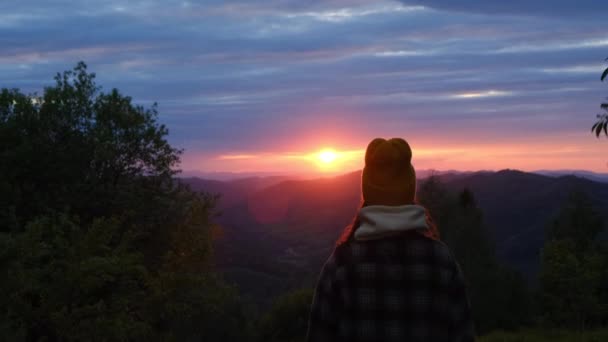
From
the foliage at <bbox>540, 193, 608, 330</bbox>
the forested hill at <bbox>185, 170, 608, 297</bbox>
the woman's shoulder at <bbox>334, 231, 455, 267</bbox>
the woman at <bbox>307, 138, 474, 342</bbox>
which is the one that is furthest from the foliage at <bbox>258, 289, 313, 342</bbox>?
the forested hill at <bbox>185, 170, 608, 297</bbox>

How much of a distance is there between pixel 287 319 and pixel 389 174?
67.5 ft

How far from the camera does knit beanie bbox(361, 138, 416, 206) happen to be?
328 centimetres

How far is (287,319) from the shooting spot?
23156mm

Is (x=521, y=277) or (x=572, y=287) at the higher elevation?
(x=572, y=287)

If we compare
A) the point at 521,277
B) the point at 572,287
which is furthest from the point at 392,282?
the point at 521,277

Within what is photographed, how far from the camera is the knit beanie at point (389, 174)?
328 centimetres

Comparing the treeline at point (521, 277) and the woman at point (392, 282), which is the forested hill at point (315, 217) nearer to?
the treeline at point (521, 277)

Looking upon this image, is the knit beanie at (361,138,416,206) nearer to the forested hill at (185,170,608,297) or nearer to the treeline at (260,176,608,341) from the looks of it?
the treeline at (260,176,608,341)

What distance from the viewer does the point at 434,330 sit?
319cm

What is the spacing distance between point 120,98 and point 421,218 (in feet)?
67.8

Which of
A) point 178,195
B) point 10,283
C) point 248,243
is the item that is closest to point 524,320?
point 178,195

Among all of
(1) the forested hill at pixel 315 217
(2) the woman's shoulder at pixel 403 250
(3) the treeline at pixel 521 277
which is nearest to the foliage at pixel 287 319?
(3) the treeline at pixel 521 277

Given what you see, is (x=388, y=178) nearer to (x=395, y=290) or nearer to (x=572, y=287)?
(x=395, y=290)

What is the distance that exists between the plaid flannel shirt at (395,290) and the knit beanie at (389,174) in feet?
0.72
